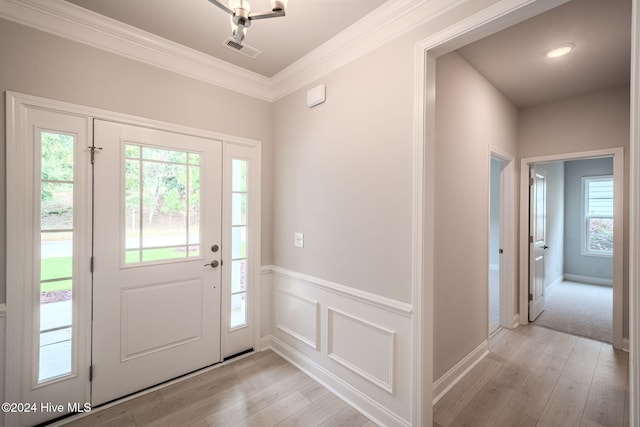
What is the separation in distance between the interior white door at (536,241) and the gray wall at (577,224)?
103 inches

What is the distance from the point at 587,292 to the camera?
16.3ft

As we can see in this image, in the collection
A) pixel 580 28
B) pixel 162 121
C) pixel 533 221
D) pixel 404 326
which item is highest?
pixel 580 28

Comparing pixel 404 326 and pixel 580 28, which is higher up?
pixel 580 28

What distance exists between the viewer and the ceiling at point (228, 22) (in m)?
1.86

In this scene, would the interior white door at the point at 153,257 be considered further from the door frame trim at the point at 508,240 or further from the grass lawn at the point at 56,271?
the door frame trim at the point at 508,240

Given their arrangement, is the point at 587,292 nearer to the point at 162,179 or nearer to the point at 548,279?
the point at 548,279

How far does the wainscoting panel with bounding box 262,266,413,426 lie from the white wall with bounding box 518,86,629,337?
2986mm

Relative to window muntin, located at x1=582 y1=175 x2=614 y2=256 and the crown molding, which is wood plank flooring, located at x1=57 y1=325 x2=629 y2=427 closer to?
the crown molding

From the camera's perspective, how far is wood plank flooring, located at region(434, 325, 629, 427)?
2.00 m

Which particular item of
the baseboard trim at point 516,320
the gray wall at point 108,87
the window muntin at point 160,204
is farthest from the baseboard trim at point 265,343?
the baseboard trim at point 516,320

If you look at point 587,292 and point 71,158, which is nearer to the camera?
point 71,158

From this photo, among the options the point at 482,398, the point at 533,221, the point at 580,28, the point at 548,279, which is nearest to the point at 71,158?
the point at 482,398

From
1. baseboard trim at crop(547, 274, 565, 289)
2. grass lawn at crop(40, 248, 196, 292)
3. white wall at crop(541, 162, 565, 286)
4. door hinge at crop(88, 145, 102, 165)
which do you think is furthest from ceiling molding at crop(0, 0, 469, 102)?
baseboard trim at crop(547, 274, 565, 289)

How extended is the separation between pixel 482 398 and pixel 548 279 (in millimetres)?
4104
